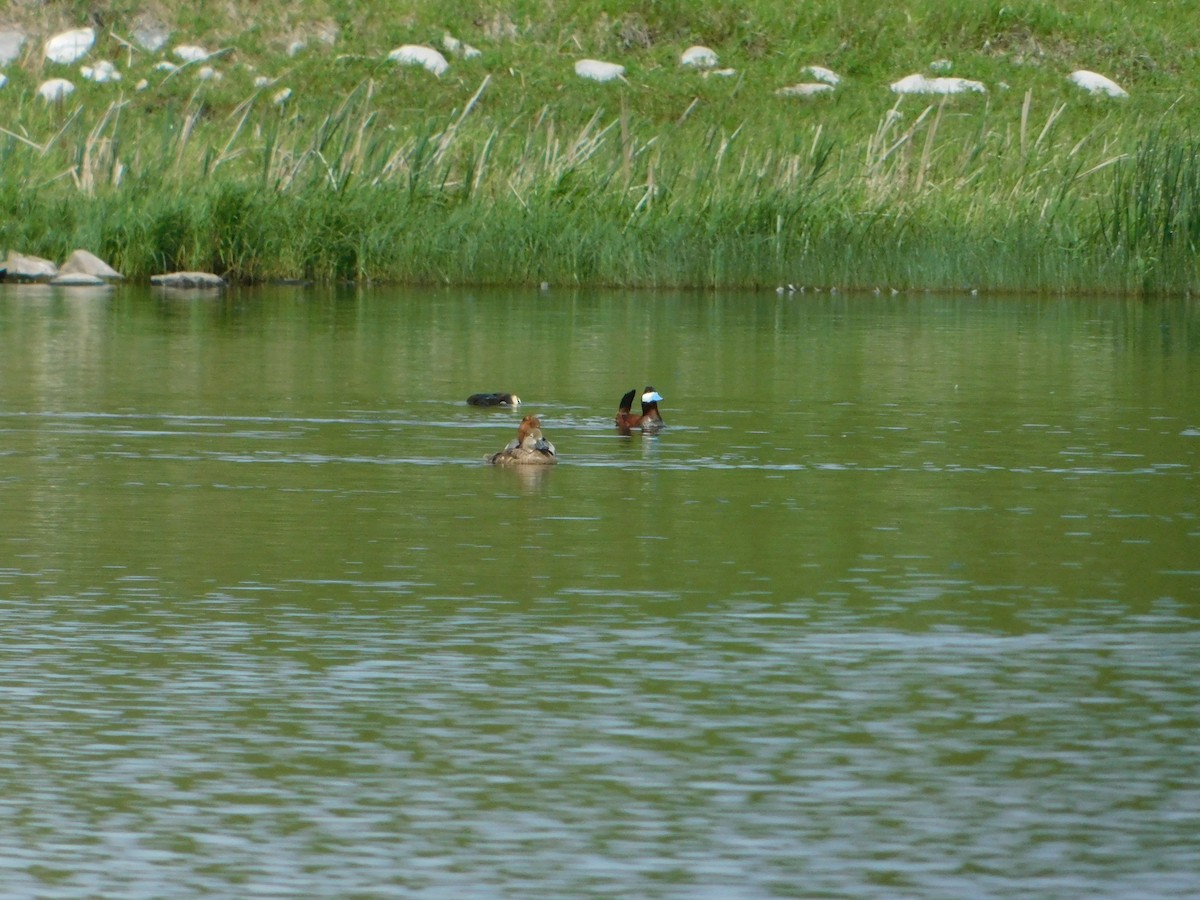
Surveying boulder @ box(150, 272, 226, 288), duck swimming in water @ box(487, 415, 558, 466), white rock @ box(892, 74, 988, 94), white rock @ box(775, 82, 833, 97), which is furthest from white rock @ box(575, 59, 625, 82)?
duck swimming in water @ box(487, 415, 558, 466)

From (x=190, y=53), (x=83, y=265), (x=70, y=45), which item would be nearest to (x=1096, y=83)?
Result: (x=190, y=53)

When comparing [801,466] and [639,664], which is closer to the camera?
[639,664]

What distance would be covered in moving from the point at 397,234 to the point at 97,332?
7.39 m

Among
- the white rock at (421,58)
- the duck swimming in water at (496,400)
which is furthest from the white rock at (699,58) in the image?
the duck swimming in water at (496,400)

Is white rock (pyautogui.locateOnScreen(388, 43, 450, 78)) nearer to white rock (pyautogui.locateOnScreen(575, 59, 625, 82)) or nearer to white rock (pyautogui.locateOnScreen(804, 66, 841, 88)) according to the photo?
white rock (pyautogui.locateOnScreen(575, 59, 625, 82))

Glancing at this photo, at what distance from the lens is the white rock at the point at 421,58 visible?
38.4m

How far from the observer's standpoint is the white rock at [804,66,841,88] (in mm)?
38812

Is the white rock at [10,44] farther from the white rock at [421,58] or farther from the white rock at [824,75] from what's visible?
the white rock at [824,75]

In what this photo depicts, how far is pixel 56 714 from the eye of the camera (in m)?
5.90

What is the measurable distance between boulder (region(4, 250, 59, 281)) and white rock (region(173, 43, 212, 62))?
14.6 m

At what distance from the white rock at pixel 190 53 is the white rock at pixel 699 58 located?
7.74m

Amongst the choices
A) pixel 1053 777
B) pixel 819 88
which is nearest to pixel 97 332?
pixel 1053 777

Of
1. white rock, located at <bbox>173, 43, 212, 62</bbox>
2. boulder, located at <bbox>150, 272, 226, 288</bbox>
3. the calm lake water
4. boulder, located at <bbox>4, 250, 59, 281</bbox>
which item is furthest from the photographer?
white rock, located at <bbox>173, 43, 212, 62</bbox>

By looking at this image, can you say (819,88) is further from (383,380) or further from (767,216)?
(383,380)
